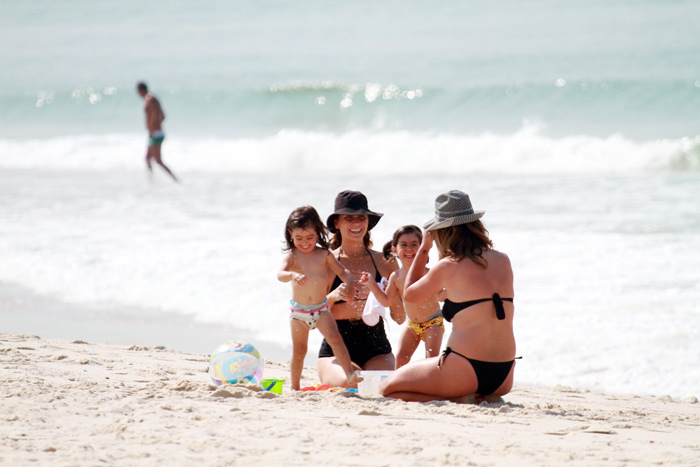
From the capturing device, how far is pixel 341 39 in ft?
108

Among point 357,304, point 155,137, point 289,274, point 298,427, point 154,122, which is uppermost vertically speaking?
point 154,122

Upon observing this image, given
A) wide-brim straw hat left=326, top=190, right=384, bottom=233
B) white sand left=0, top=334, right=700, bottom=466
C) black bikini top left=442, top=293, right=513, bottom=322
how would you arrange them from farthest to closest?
wide-brim straw hat left=326, top=190, right=384, bottom=233 < black bikini top left=442, top=293, right=513, bottom=322 < white sand left=0, top=334, right=700, bottom=466

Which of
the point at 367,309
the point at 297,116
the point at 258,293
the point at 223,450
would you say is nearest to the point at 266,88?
the point at 297,116

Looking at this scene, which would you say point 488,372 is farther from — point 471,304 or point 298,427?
point 298,427

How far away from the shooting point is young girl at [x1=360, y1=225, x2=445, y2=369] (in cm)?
478

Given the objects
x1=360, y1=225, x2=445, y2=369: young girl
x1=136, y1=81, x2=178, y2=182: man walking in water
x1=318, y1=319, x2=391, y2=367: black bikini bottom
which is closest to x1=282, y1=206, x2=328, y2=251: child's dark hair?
x1=360, y1=225, x2=445, y2=369: young girl

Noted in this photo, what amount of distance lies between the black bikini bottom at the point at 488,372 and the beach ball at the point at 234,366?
108 centimetres

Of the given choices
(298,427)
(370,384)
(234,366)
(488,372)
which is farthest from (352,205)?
(298,427)

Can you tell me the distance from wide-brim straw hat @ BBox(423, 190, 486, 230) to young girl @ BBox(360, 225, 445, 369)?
580mm

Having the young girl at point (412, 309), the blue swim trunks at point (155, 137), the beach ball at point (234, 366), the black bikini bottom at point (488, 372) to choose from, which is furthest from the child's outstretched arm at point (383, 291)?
the blue swim trunks at point (155, 137)

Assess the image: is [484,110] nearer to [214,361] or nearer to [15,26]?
[214,361]

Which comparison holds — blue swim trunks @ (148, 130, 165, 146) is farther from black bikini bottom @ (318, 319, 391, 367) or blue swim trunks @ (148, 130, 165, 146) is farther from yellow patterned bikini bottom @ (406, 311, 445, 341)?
yellow patterned bikini bottom @ (406, 311, 445, 341)

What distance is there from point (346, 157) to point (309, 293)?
1620 centimetres

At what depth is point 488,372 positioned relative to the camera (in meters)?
4.21
